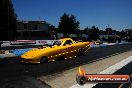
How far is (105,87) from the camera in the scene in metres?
10.5

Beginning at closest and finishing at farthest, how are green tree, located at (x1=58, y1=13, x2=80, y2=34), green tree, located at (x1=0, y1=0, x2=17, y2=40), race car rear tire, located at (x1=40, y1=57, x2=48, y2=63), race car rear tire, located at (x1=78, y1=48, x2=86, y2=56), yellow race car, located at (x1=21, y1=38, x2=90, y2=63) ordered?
yellow race car, located at (x1=21, y1=38, x2=90, y2=63), race car rear tire, located at (x1=40, y1=57, x2=48, y2=63), race car rear tire, located at (x1=78, y1=48, x2=86, y2=56), green tree, located at (x1=0, y1=0, x2=17, y2=40), green tree, located at (x1=58, y1=13, x2=80, y2=34)

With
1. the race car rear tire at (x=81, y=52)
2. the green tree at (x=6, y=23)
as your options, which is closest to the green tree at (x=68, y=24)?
the green tree at (x=6, y=23)

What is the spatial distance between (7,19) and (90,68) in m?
55.5

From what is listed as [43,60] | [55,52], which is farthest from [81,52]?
[43,60]

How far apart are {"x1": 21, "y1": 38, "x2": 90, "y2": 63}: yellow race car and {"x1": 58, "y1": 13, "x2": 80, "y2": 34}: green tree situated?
73.6 m

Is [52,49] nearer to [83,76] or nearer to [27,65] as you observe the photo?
[27,65]

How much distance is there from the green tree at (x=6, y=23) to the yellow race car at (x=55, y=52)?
46693 millimetres

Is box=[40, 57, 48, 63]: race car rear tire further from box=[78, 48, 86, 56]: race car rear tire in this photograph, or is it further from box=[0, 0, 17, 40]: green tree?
box=[0, 0, 17, 40]: green tree

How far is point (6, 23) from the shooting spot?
67.1m

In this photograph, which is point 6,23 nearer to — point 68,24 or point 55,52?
point 68,24

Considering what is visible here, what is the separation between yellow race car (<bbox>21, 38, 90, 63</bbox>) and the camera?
53.1 feet

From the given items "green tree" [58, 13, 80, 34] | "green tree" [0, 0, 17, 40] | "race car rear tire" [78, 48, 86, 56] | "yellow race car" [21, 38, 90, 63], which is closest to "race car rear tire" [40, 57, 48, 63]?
"yellow race car" [21, 38, 90, 63]

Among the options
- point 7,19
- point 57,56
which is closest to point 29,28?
point 7,19

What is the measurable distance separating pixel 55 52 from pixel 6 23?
52179 mm
